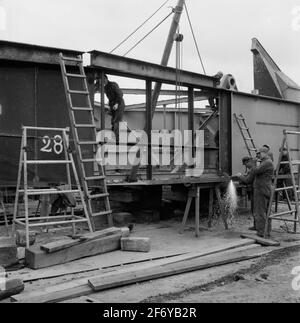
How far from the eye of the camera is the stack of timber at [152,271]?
5047 millimetres

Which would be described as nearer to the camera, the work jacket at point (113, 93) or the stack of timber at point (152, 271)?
the stack of timber at point (152, 271)

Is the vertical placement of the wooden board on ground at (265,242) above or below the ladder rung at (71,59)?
below

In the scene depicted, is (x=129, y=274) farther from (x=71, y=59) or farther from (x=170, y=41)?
(x=170, y=41)

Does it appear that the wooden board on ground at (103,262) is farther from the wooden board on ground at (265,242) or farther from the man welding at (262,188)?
the man welding at (262,188)

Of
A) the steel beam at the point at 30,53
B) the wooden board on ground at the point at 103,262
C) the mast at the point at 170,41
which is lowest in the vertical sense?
the wooden board on ground at the point at 103,262

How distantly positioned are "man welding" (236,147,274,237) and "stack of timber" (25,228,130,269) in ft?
9.37

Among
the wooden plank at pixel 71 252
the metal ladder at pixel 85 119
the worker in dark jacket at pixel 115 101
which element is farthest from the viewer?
the worker in dark jacket at pixel 115 101

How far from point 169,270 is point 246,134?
665 centimetres

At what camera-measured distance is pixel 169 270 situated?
612 cm

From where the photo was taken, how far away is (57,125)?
8.66m

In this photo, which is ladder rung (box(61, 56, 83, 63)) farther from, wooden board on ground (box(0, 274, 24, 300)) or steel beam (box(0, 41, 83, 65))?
wooden board on ground (box(0, 274, 24, 300))

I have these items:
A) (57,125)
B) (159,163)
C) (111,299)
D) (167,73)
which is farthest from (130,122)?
(111,299)

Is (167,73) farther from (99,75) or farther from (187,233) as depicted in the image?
(187,233)

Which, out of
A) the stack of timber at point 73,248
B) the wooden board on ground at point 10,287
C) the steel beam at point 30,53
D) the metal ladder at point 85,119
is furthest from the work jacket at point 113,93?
the wooden board on ground at point 10,287
